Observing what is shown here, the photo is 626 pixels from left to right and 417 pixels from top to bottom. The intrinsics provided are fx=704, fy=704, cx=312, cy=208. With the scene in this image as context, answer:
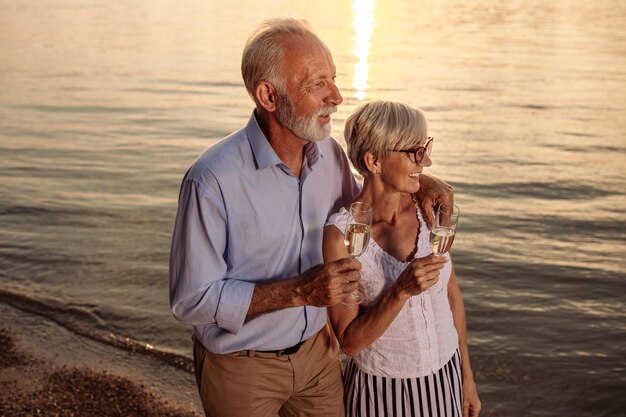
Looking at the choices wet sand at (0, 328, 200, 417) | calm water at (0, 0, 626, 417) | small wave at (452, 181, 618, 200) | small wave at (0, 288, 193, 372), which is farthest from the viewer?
small wave at (452, 181, 618, 200)

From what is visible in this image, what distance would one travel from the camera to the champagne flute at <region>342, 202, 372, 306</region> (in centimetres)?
294

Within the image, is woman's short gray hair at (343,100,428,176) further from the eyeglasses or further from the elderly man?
the elderly man

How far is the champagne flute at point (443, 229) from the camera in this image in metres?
2.96

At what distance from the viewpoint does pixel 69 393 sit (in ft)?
17.8

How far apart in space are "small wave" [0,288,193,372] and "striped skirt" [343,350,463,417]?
3328mm

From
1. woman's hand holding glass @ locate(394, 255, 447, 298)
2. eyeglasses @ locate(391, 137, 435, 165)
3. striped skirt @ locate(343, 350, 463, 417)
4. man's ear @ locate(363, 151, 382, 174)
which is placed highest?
eyeglasses @ locate(391, 137, 435, 165)

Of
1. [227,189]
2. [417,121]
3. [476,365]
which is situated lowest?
[476,365]

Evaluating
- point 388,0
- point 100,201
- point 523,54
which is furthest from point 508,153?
point 388,0

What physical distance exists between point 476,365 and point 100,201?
6.90 metres

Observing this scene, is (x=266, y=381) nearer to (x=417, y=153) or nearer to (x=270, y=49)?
(x=417, y=153)

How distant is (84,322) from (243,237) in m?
4.78

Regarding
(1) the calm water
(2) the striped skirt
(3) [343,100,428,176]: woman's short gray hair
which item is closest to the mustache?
(3) [343,100,428,176]: woman's short gray hair

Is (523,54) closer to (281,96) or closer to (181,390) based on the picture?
(181,390)

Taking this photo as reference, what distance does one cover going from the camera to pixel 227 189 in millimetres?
3000
